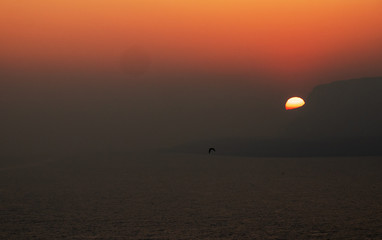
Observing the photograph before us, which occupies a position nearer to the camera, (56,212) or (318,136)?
(56,212)

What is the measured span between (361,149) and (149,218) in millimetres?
126811

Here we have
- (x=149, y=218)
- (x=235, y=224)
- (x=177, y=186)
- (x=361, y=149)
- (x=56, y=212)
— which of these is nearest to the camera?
(x=235, y=224)

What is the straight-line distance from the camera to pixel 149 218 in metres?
15.4

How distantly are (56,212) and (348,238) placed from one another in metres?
10.3

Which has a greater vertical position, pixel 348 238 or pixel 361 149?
pixel 361 149

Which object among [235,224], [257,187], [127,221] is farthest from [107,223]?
[257,187]

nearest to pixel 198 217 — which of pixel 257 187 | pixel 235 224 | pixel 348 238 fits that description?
pixel 235 224

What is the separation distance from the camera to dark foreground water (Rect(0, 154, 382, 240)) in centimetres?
1330

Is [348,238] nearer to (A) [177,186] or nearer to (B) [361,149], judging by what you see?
(A) [177,186]

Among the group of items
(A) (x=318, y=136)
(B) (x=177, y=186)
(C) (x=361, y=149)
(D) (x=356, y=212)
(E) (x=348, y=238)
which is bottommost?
(E) (x=348, y=238)

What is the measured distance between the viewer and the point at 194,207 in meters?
17.5

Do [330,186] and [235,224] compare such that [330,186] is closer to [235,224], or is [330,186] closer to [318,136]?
[235,224]

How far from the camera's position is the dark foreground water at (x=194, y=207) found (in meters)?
13.3

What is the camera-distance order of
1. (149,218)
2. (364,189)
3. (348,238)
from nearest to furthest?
(348,238) < (149,218) < (364,189)
